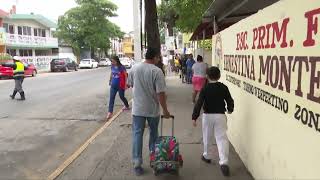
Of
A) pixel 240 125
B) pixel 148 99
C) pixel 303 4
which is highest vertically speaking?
pixel 303 4

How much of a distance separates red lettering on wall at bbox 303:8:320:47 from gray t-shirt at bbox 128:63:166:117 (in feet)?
8.83

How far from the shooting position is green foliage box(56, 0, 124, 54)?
64.4 meters

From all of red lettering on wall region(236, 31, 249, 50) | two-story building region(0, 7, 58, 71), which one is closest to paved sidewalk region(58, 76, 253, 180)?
red lettering on wall region(236, 31, 249, 50)

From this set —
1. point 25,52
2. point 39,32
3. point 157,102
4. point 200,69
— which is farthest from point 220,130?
point 39,32

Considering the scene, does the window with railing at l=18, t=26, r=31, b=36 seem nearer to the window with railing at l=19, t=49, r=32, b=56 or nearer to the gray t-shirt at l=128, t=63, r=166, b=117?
the window with railing at l=19, t=49, r=32, b=56

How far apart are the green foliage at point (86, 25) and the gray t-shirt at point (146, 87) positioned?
5911cm

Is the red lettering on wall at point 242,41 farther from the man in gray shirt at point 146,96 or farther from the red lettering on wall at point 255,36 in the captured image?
the man in gray shirt at point 146,96

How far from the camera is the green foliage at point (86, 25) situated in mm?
64375

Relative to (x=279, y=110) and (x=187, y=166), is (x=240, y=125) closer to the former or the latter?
(x=187, y=166)

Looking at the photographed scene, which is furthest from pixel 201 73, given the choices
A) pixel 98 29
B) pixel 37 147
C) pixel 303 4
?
pixel 98 29

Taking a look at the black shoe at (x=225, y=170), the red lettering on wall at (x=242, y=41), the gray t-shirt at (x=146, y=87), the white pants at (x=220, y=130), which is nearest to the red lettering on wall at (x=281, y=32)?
the red lettering on wall at (x=242, y=41)

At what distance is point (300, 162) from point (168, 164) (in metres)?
2.22

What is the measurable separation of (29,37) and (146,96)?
48.7m

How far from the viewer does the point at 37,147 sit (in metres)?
8.42
